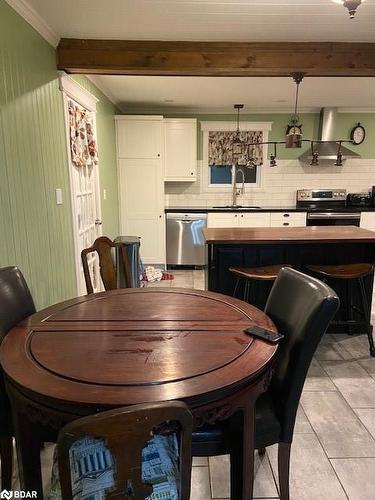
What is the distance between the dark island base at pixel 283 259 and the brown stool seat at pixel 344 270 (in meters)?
0.23

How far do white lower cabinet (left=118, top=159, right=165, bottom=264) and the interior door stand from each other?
1157 millimetres

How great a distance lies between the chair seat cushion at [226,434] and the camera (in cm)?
121

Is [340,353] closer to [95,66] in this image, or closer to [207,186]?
[95,66]

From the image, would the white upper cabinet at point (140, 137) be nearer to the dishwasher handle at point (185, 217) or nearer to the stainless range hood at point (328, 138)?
the dishwasher handle at point (185, 217)

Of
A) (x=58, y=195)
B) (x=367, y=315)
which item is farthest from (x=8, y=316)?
(x=367, y=315)

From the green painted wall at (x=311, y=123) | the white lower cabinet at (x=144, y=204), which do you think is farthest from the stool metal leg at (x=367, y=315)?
the green painted wall at (x=311, y=123)

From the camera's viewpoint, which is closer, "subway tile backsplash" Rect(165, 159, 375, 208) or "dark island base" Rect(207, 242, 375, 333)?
"dark island base" Rect(207, 242, 375, 333)

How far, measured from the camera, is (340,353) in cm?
273

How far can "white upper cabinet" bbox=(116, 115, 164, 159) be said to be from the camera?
15.7ft

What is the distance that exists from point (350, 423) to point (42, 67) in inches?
117

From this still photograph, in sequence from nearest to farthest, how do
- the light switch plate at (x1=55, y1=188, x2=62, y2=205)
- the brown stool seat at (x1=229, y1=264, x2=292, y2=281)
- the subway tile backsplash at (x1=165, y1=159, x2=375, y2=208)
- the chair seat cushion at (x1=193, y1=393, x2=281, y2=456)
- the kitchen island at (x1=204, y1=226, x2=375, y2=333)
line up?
1. the chair seat cushion at (x1=193, y1=393, x2=281, y2=456)
2. the brown stool seat at (x1=229, y1=264, x2=292, y2=281)
3. the light switch plate at (x1=55, y1=188, x2=62, y2=205)
4. the kitchen island at (x1=204, y1=226, x2=375, y2=333)
5. the subway tile backsplash at (x1=165, y1=159, x2=375, y2=208)

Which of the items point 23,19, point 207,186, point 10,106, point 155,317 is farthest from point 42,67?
point 207,186

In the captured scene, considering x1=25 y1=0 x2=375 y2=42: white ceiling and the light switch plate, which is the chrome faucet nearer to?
x1=25 y1=0 x2=375 y2=42: white ceiling

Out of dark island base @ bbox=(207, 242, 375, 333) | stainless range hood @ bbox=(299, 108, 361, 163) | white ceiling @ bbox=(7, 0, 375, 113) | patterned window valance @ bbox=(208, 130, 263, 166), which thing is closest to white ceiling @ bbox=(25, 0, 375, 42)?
white ceiling @ bbox=(7, 0, 375, 113)
